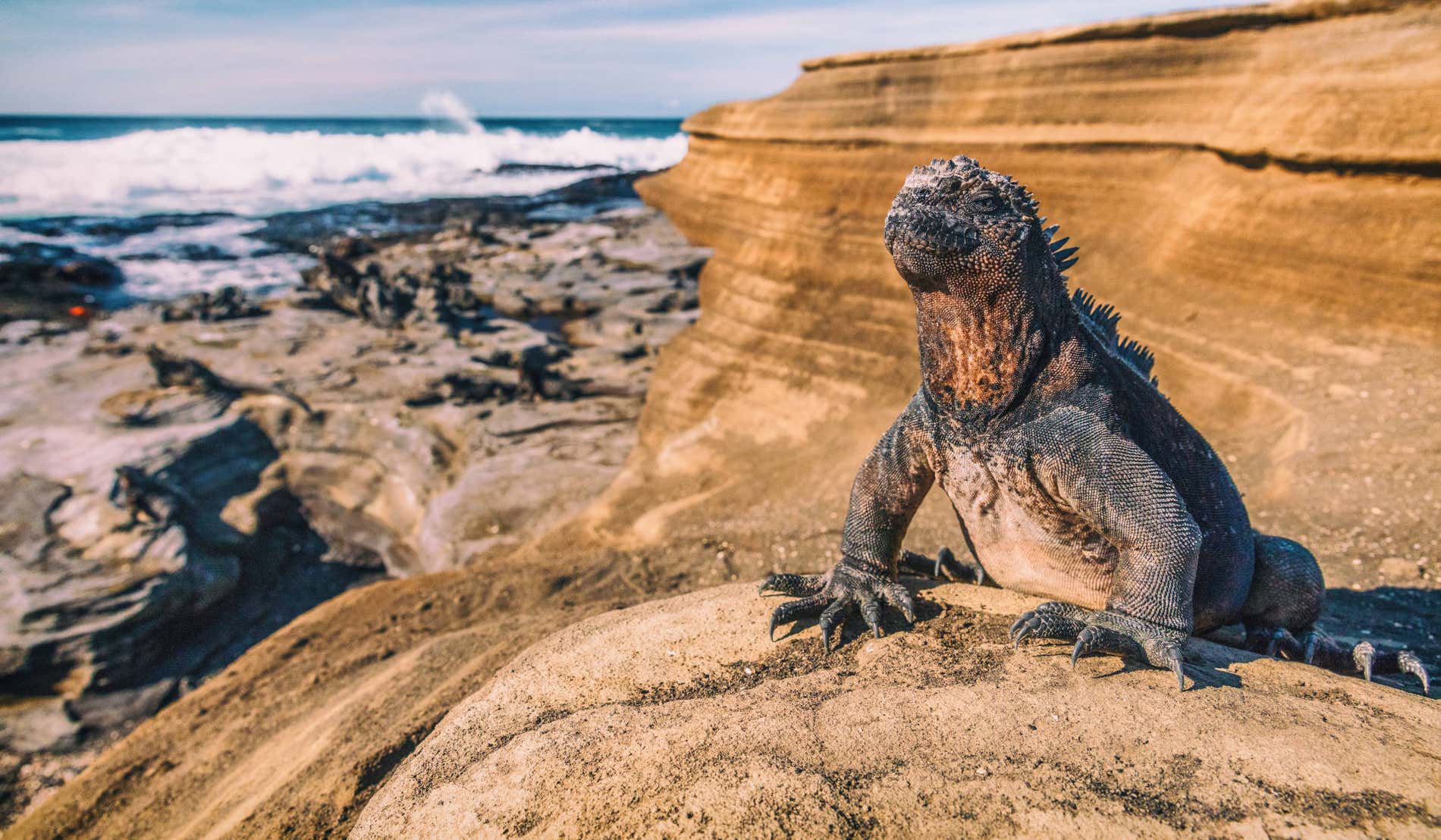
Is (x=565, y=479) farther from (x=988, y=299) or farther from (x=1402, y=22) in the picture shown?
(x=1402, y=22)

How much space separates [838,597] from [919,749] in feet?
2.70

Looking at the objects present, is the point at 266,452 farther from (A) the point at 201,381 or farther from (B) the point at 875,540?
(B) the point at 875,540

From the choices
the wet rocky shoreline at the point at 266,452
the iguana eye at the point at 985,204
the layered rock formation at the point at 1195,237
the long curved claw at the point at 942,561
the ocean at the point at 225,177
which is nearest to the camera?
the iguana eye at the point at 985,204

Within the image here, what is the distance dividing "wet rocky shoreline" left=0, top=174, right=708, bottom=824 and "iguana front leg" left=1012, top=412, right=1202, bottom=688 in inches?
252

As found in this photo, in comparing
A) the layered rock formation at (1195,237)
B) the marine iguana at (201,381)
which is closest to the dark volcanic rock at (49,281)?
the marine iguana at (201,381)

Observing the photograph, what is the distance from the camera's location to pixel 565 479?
28.5 feet

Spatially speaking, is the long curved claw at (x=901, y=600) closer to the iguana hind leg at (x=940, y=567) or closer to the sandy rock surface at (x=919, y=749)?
the sandy rock surface at (x=919, y=749)

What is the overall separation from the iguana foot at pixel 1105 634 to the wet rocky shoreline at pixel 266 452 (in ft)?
20.8

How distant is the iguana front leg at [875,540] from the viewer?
2.54 metres

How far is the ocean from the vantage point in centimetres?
2173

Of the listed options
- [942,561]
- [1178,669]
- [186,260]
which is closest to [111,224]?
[186,260]

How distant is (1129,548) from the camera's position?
7.29 ft

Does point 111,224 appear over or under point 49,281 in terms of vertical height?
over

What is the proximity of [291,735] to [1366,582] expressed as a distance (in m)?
5.57
